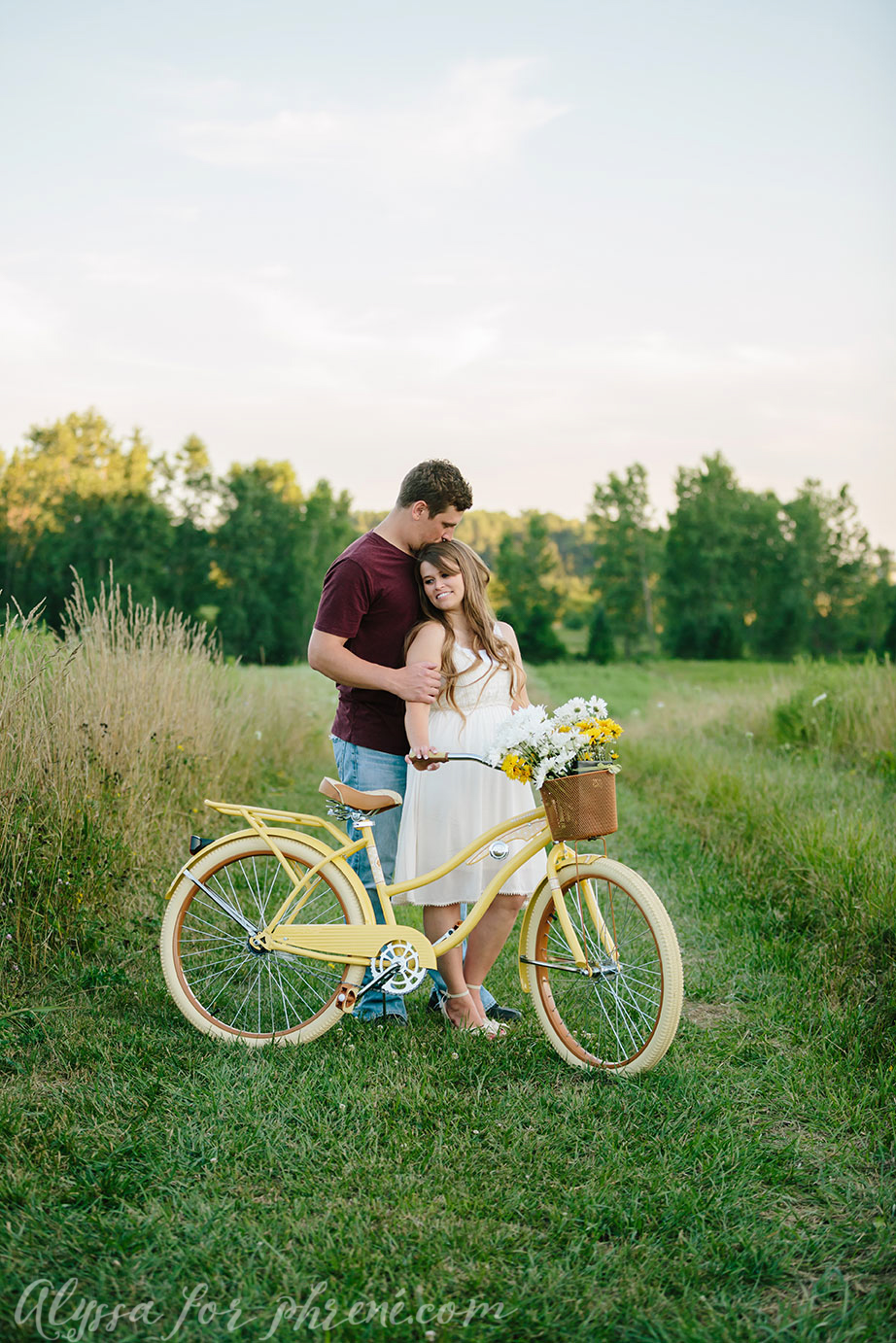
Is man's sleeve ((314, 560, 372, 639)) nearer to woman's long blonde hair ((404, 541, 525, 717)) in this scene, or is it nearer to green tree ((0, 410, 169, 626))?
woman's long blonde hair ((404, 541, 525, 717))

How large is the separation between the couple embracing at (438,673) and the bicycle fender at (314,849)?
0.17 meters

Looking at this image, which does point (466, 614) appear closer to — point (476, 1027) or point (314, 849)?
point (314, 849)

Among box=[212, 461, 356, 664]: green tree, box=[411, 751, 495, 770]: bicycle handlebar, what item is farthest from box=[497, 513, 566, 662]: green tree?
Answer: box=[411, 751, 495, 770]: bicycle handlebar

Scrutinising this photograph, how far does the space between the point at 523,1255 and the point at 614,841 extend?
5263 mm

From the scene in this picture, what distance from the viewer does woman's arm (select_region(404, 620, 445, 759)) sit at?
3.85 metres

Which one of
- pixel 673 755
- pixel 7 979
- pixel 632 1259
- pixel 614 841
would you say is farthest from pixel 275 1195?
pixel 673 755

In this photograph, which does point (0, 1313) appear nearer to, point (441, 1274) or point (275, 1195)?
point (275, 1195)

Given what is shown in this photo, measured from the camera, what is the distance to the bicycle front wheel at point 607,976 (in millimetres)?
3438

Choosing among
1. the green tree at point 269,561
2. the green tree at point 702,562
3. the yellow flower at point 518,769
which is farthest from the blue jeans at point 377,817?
the green tree at point 702,562

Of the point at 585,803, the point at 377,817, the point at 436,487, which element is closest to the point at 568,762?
the point at 585,803

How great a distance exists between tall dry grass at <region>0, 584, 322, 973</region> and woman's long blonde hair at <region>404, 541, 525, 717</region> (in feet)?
6.74

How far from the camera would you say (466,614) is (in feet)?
13.4

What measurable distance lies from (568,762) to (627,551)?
60959mm

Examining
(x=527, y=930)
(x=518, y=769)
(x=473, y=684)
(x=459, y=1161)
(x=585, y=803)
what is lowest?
(x=459, y=1161)
